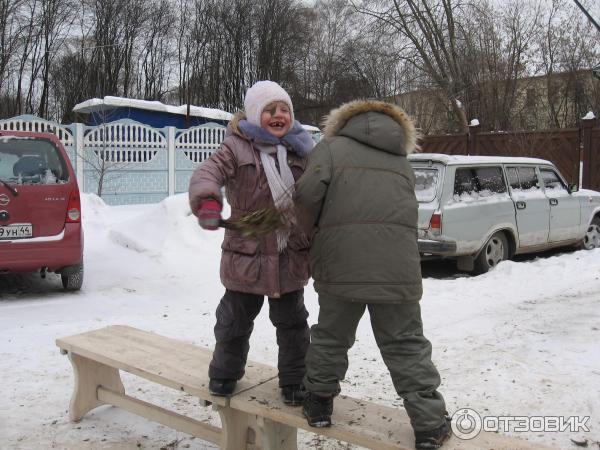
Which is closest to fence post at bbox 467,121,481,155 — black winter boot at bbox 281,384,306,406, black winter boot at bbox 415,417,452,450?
black winter boot at bbox 281,384,306,406

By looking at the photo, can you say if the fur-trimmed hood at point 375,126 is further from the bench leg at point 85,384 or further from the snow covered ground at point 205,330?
the bench leg at point 85,384

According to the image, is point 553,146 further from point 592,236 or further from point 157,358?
point 157,358

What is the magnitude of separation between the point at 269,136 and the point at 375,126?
0.51 metres

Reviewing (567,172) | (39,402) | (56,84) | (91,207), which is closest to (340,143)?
(39,402)

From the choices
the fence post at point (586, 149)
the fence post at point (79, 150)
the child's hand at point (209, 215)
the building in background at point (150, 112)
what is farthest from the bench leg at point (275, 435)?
the building in background at point (150, 112)

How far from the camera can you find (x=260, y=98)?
268cm

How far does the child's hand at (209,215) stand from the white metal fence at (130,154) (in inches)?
470

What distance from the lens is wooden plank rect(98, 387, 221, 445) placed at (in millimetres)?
3086

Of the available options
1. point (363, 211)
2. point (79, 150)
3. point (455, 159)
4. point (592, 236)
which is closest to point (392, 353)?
point (363, 211)

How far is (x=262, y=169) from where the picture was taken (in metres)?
2.68

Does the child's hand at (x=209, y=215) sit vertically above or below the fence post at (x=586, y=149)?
below

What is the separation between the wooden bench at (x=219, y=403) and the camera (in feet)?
7.86

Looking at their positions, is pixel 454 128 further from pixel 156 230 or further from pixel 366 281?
pixel 366 281

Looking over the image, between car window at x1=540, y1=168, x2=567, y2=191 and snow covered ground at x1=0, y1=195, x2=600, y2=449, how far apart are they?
3.65 feet
